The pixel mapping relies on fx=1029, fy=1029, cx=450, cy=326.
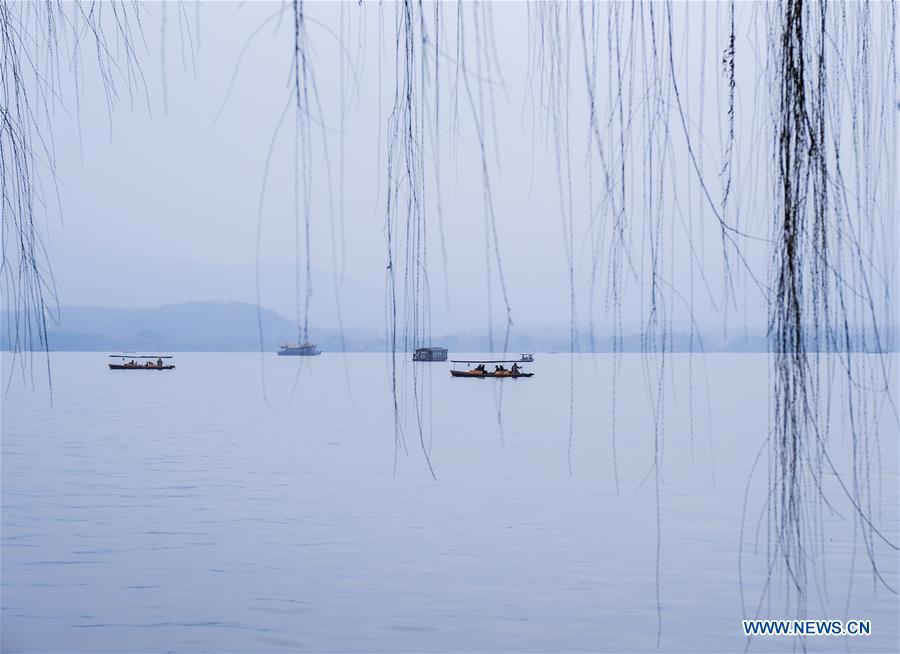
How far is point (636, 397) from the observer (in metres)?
96.4

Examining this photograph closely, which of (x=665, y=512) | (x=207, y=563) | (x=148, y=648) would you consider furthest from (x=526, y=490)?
(x=148, y=648)

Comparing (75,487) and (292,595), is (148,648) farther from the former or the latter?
(75,487)

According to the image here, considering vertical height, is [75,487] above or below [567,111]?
below

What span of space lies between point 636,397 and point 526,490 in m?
69.4

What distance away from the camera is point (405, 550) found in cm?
1942

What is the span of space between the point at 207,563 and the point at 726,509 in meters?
12.5

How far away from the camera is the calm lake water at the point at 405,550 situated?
13.5 meters

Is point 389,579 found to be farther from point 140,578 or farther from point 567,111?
point 567,111

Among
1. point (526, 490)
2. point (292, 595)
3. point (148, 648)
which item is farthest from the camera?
point (526, 490)

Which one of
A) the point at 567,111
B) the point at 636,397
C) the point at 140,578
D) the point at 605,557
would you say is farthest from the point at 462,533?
the point at 636,397

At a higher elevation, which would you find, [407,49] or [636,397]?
[407,49]

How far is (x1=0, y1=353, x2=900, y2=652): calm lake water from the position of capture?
13508 millimetres

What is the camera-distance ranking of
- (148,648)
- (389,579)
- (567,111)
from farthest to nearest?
(389,579), (148,648), (567,111)

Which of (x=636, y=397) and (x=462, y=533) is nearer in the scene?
(x=462, y=533)
